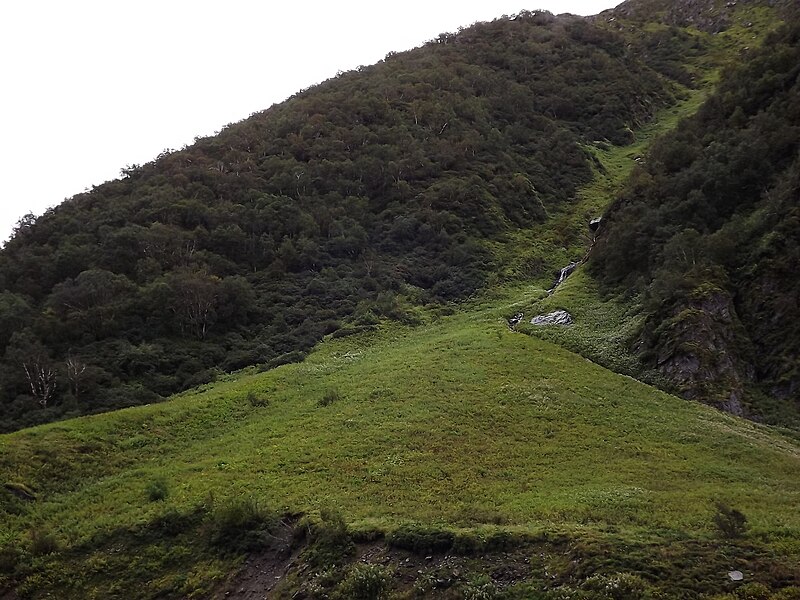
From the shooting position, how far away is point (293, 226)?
65250 mm

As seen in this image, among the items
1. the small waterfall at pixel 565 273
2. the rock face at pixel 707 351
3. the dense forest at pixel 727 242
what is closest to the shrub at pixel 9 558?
the rock face at pixel 707 351

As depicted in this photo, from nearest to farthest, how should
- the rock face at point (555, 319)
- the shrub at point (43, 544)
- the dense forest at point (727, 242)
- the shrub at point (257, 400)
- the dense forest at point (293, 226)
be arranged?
the shrub at point (43, 544)
the dense forest at point (727, 242)
the shrub at point (257, 400)
the dense forest at point (293, 226)
the rock face at point (555, 319)

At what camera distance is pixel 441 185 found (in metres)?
74.9

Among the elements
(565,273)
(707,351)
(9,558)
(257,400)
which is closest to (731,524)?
(707,351)

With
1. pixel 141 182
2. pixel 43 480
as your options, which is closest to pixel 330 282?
pixel 141 182

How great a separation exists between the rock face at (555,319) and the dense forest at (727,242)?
613cm

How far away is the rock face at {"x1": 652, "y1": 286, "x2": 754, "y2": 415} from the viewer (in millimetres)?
32938

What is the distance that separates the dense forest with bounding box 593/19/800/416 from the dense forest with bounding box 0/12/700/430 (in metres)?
19.3

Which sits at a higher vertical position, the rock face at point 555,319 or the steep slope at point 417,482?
the steep slope at point 417,482

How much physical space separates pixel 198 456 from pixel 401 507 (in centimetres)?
1326

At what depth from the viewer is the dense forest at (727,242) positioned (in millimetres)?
34000

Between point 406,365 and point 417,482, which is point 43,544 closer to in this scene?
point 417,482

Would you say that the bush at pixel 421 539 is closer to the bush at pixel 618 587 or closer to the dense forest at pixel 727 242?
the bush at pixel 618 587

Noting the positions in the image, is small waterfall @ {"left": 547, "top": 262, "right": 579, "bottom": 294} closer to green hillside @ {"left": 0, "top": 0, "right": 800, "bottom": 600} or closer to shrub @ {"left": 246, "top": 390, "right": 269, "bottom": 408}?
green hillside @ {"left": 0, "top": 0, "right": 800, "bottom": 600}
